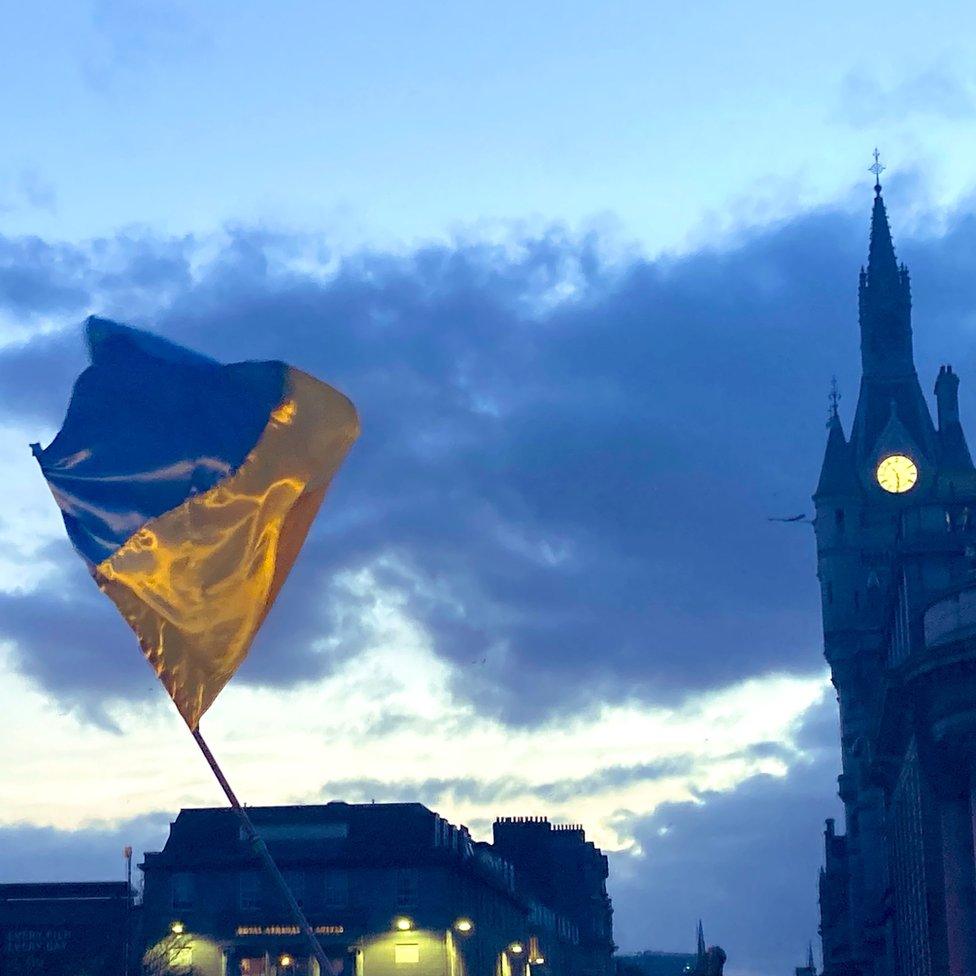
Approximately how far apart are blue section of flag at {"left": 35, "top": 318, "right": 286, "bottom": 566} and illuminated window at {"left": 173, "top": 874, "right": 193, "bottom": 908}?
90.4 meters

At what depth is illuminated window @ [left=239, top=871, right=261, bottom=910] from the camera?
11200 cm

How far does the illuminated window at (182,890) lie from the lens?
11172cm

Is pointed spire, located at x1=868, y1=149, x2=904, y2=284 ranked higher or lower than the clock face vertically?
higher

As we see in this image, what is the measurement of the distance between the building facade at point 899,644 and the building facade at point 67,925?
124 feet

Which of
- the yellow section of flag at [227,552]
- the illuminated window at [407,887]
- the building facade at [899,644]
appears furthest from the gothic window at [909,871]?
the yellow section of flag at [227,552]

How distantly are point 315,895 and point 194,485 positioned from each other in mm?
90455

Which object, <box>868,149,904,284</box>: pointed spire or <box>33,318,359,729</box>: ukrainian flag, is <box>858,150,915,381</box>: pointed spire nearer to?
<box>868,149,904,284</box>: pointed spire

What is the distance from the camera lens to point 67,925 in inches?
4055

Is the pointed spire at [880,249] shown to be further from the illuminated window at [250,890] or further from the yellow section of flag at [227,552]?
the yellow section of flag at [227,552]

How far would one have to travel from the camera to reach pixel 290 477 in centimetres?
2477

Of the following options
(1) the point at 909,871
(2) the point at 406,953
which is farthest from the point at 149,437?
(1) the point at 909,871

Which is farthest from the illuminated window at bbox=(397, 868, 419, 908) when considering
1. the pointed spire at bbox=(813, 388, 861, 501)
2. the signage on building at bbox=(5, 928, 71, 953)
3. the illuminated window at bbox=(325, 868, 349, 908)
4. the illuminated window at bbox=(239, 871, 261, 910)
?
the pointed spire at bbox=(813, 388, 861, 501)

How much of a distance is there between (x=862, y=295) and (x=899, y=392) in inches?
545

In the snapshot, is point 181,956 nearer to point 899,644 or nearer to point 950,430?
point 899,644
